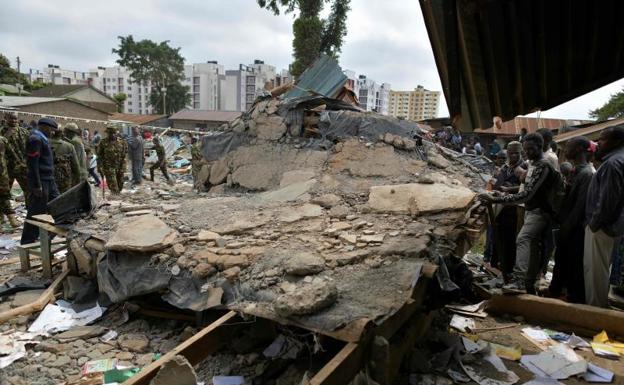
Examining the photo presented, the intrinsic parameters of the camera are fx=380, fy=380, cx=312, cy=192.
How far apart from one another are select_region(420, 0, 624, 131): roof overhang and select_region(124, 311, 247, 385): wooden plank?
210cm

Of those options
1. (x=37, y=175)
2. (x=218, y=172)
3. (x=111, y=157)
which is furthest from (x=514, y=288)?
(x=111, y=157)

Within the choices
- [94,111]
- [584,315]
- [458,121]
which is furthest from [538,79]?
[94,111]

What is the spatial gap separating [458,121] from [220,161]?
13.4ft

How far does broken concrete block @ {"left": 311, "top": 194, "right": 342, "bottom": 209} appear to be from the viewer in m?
4.16

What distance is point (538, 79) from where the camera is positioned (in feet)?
9.61

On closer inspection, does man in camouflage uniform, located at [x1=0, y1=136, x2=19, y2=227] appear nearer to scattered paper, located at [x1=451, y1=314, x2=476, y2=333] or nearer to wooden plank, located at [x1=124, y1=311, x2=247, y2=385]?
wooden plank, located at [x1=124, y1=311, x2=247, y2=385]

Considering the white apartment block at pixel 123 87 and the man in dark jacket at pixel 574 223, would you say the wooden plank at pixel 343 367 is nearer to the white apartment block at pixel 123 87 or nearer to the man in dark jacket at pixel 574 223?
the man in dark jacket at pixel 574 223

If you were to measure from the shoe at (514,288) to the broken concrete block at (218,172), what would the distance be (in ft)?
13.7

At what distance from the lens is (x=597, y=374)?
2775 millimetres

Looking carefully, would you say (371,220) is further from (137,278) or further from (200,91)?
(200,91)

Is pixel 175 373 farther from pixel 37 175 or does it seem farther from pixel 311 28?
pixel 311 28

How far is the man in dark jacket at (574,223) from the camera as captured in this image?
3.67m

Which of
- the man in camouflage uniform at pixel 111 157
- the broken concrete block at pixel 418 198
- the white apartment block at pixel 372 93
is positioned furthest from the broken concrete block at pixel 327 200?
the white apartment block at pixel 372 93

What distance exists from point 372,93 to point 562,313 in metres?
63.3
